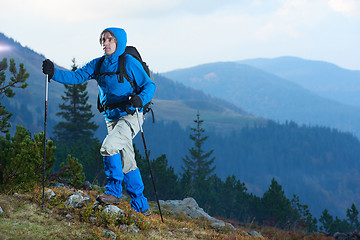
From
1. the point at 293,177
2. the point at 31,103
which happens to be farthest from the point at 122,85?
the point at 293,177

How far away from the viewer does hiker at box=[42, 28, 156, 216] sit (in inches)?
275

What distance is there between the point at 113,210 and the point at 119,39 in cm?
316

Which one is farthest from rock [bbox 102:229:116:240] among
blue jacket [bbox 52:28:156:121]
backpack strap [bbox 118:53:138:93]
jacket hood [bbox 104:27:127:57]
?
jacket hood [bbox 104:27:127:57]

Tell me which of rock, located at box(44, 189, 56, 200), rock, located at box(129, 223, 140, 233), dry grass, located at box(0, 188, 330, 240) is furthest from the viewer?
rock, located at box(44, 189, 56, 200)

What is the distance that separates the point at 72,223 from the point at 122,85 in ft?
8.58

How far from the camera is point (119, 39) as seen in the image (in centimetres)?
704

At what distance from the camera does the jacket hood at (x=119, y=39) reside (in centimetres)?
703

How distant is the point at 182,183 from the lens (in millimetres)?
34688

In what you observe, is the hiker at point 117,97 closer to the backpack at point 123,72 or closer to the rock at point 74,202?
the backpack at point 123,72

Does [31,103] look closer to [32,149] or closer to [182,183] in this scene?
[182,183]

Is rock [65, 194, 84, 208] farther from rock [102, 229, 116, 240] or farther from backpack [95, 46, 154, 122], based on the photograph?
backpack [95, 46, 154, 122]

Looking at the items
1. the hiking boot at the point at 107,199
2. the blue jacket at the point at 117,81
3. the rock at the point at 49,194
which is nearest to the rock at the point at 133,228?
the hiking boot at the point at 107,199

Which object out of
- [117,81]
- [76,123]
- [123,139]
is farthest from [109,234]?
[76,123]

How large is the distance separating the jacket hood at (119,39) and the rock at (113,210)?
2.83 metres
